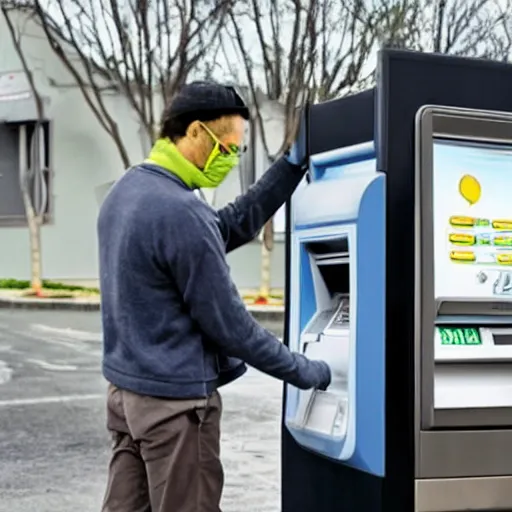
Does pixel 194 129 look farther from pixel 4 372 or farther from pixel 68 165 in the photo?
pixel 68 165

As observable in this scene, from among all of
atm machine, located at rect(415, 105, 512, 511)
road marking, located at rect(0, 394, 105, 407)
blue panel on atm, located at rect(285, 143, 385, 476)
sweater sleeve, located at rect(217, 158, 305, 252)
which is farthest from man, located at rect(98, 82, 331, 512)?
road marking, located at rect(0, 394, 105, 407)

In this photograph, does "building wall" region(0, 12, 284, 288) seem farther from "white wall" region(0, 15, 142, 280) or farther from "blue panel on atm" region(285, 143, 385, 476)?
"blue panel on atm" region(285, 143, 385, 476)

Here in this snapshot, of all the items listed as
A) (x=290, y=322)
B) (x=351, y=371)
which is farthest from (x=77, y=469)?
(x=351, y=371)

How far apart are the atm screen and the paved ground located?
7.97 ft

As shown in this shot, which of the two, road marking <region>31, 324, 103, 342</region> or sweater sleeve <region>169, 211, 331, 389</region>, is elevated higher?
sweater sleeve <region>169, 211, 331, 389</region>

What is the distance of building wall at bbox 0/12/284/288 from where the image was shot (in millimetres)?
20656

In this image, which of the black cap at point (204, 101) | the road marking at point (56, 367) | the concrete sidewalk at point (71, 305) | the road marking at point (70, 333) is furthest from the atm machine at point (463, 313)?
the concrete sidewalk at point (71, 305)

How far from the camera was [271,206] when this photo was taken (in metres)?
3.39

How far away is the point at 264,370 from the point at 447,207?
790 mm

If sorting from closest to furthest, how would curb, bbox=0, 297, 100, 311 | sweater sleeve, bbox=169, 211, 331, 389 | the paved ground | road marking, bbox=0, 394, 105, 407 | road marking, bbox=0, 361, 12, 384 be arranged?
sweater sleeve, bbox=169, 211, 331, 389 < the paved ground < road marking, bbox=0, 394, 105, 407 < road marking, bbox=0, 361, 12, 384 < curb, bbox=0, 297, 100, 311

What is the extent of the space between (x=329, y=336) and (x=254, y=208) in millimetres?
478

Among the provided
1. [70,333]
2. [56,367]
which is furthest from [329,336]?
[70,333]

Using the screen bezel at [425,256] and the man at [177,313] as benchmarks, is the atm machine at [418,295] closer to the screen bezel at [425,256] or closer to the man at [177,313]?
the screen bezel at [425,256]

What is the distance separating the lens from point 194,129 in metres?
2.95
